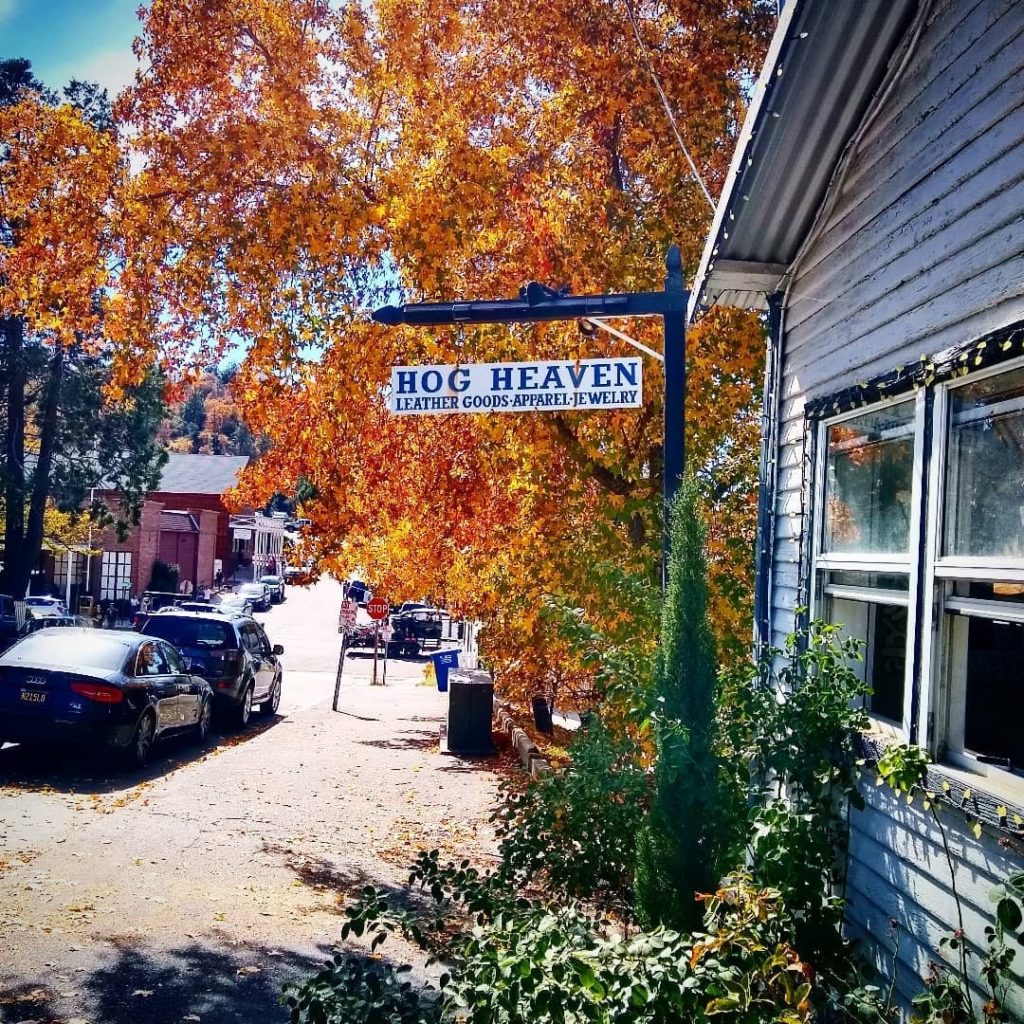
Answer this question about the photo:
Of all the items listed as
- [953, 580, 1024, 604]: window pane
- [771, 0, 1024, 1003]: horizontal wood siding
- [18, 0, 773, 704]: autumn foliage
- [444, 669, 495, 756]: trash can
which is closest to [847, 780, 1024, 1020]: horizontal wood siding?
[771, 0, 1024, 1003]: horizontal wood siding

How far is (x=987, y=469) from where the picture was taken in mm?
3797

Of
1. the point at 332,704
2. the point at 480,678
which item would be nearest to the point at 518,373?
the point at 480,678

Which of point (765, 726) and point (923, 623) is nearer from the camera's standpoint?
point (923, 623)

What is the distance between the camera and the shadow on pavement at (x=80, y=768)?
11414 mm

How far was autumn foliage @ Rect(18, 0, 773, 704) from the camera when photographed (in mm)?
10820

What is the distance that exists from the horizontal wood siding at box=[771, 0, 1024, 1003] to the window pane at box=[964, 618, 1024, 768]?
1.19ft

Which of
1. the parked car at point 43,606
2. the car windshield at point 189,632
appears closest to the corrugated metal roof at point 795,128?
the car windshield at point 189,632

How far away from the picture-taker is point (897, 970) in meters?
4.20

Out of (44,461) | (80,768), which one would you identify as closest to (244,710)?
(80,768)

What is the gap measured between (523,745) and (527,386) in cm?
887

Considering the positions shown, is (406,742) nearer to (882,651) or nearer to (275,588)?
(882,651)

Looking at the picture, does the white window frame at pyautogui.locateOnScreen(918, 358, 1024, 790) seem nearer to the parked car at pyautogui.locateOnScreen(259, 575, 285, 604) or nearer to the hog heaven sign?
the hog heaven sign

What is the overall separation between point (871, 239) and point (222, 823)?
8237mm

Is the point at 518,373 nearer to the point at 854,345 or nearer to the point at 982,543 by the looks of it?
the point at 854,345
